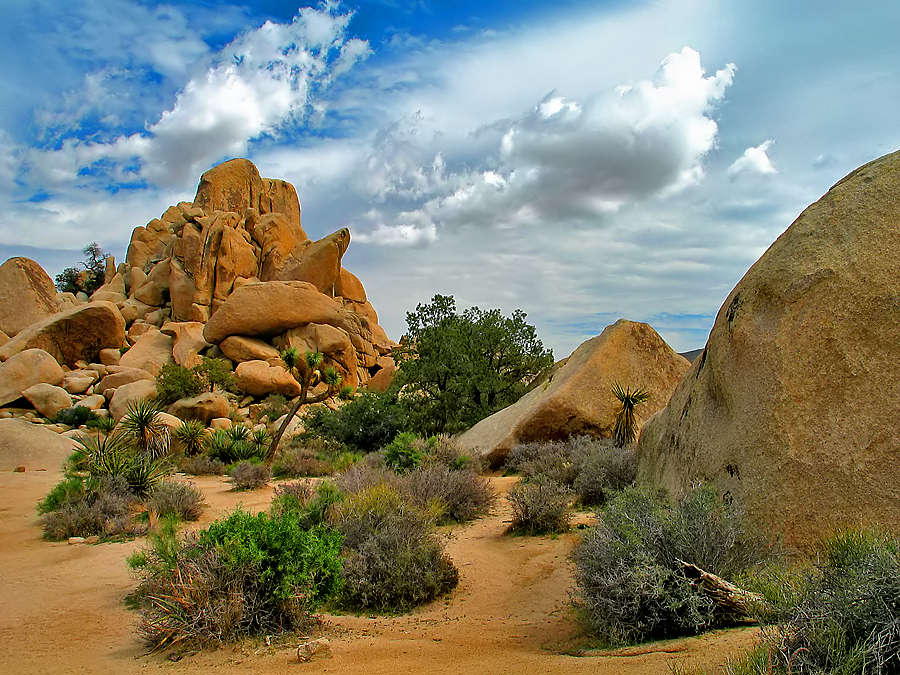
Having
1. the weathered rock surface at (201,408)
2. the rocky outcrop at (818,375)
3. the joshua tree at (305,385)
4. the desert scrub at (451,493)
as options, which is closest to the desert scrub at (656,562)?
the rocky outcrop at (818,375)

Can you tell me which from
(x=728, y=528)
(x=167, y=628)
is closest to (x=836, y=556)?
(x=728, y=528)

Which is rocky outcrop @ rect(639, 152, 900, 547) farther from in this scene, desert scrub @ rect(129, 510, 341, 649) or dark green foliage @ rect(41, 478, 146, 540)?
dark green foliage @ rect(41, 478, 146, 540)

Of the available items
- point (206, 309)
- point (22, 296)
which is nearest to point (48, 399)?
point (206, 309)

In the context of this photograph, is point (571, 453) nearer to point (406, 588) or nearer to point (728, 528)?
point (406, 588)

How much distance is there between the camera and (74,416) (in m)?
33.9

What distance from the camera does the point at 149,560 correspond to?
6.95 meters

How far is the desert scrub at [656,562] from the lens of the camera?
439cm

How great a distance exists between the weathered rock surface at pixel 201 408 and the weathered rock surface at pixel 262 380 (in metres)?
4.48

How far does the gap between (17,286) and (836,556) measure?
191 ft

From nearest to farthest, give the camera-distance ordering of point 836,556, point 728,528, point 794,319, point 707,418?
point 836,556
point 728,528
point 794,319
point 707,418

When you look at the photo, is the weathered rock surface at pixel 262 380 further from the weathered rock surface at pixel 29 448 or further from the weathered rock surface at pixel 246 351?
the weathered rock surface at pixel 29 448

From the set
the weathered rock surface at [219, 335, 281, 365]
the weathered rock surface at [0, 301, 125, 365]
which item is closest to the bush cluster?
the weathered rock surface at [219, 335, 281, 365]

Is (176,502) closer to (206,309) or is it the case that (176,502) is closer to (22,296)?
(206,309)

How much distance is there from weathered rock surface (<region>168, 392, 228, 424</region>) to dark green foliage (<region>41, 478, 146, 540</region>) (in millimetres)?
22488
